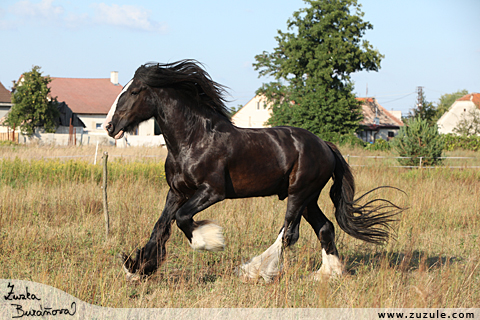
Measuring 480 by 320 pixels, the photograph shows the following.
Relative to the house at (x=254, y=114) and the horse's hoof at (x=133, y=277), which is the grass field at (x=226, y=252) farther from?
the house at (x=254, y=114)

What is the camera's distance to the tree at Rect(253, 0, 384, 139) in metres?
34.2

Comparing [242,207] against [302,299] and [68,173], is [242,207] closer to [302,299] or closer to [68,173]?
[302,299]

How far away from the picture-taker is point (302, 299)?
380cm

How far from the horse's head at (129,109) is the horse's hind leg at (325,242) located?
2211 millimetres

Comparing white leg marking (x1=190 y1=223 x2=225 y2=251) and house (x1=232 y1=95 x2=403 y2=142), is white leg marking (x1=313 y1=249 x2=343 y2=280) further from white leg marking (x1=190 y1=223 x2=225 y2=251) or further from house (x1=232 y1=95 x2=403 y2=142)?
house (x1=232 y1=95 x2=403 y2=142)

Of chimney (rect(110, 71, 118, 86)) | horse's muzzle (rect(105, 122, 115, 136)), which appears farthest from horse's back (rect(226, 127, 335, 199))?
chimney (rect(110, 71, 118, 86))

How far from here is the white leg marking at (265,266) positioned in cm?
441

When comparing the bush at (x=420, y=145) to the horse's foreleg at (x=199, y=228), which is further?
the bush at (x=420, y=145)

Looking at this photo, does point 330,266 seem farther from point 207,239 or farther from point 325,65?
point 325,65

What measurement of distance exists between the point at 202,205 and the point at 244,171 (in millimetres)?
610

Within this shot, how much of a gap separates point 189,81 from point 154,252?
177cm

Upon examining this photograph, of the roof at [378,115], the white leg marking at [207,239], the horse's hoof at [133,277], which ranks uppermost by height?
the roof at [378,115]

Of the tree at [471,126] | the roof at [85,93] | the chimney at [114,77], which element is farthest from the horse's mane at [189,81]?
the chimney at [114,77]

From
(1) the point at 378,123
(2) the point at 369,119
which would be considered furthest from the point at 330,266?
(2) the point at 369,119
